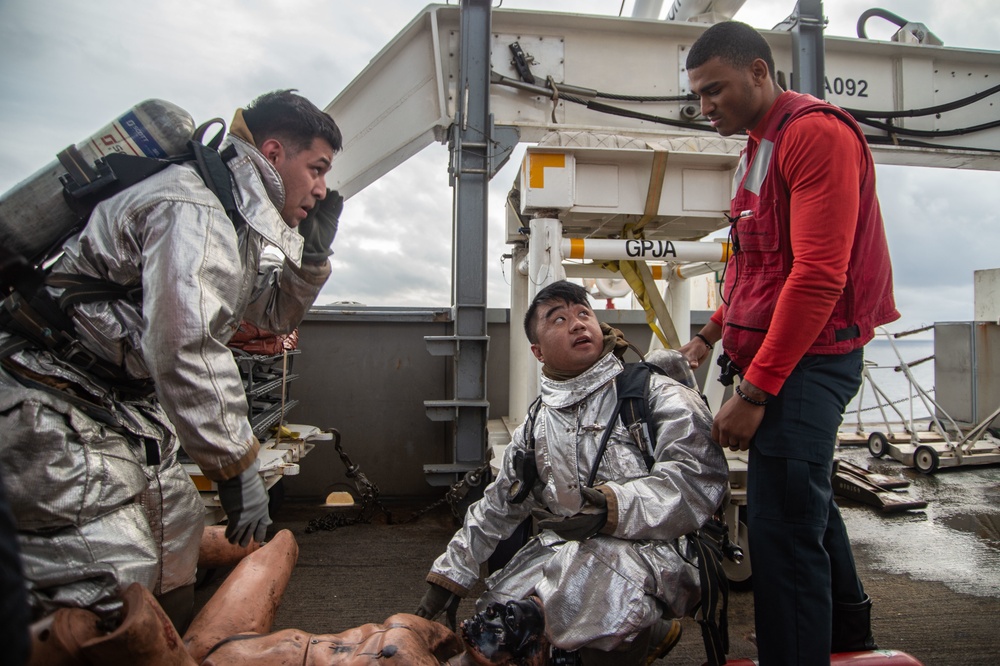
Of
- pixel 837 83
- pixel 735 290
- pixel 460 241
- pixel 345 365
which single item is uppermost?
pixel 837 83

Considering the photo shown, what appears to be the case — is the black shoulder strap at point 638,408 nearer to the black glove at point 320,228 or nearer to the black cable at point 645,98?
the black glove at point 320,228

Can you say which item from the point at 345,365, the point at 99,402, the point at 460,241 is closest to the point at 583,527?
the point at 99,402

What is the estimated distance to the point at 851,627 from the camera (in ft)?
5.84

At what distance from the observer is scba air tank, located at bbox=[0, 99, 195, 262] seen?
1.39 meters

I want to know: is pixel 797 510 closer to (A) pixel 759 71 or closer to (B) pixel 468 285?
(A) pixel 759 71

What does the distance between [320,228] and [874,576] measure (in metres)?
3.35

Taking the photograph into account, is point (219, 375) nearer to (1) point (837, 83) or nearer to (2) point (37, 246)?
(2) point (37, 246)

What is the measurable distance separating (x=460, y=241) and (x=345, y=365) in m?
1.50

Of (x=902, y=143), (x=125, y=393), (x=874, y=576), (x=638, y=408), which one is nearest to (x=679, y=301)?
(x=902, y=143)

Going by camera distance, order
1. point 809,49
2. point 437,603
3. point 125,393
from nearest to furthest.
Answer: point 125,393, point 437,603, point 809,49

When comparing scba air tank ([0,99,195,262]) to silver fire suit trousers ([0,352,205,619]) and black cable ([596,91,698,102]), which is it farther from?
black cable ([596,91,698,102])

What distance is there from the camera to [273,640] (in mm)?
1553

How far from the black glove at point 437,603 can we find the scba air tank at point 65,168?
4.85 ft

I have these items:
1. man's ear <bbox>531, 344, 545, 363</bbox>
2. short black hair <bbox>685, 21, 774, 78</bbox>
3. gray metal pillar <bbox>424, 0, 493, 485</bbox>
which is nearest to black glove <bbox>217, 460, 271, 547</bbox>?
man's ear <bbox>531, 344, 545, 363</bbox>
